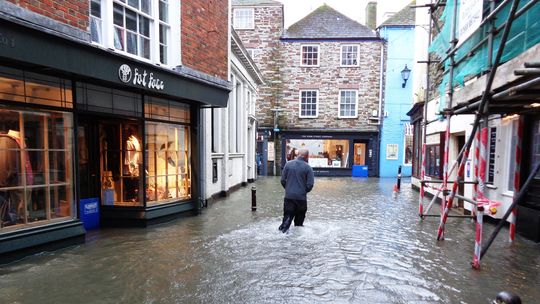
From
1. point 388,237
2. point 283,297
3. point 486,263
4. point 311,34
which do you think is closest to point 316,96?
point 311,34

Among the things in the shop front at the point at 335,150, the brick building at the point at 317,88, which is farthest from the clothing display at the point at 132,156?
the shop front at the point at 335,150

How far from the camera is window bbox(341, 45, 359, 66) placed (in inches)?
866

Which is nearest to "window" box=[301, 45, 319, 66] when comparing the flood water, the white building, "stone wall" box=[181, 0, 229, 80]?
the white building

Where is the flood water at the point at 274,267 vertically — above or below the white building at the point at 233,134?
below

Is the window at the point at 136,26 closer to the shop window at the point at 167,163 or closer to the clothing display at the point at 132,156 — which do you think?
the shop window at the point at 167,163

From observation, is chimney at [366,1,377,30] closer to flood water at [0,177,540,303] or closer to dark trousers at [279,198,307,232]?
flood water at [0,177,540,303]

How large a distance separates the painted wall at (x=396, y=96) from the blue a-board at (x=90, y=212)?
61.1ft

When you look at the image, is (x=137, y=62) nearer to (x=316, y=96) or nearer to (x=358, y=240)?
(x=358, y=240)

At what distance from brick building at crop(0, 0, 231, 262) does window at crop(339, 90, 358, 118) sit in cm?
1388

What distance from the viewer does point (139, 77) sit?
6.32 meters

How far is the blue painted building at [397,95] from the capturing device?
21.5m

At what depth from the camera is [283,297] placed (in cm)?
381

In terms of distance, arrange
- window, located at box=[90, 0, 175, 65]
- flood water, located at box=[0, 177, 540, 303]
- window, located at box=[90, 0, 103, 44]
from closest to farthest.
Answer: flood water, located at box=[0, 177, 540, 303], window, located at box=[90, 0, 103, 44], window, located at box=[90, 0, 175, 65]

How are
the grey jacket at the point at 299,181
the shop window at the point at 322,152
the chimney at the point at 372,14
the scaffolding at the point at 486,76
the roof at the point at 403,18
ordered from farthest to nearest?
the chimney at the point at 372,14 → the shop window at the point at 322,152 → the roof at the point at 403,18 → the grey jacket at the point at 299,181 → the scaffolding at the point at 486,76
